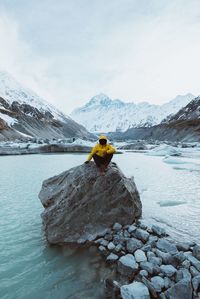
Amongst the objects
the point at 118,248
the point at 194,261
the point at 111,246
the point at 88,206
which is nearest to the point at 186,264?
the point at 194,261

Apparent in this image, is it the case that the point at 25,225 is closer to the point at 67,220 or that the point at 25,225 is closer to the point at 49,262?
the point at 67,220

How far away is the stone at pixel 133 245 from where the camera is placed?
7.39 meters

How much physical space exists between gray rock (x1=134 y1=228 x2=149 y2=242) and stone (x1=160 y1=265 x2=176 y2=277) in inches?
60.9

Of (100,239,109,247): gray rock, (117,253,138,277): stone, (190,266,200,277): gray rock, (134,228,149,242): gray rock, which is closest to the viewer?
(190,266,200,277): gray rock

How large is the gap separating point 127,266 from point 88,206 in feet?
9.25

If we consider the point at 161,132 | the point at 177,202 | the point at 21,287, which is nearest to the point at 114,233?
the point at 21,287

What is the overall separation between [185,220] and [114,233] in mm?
3274

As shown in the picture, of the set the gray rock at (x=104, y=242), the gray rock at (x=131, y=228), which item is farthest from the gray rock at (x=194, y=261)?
the gray rock at (x=104, y=242)

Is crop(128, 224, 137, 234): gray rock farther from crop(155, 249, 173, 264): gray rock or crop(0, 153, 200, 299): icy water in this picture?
crop(155, 249, 173, 264): gray rock

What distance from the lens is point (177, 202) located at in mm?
12797

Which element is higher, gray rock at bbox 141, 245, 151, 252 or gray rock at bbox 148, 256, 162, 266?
gray rock at bbox 141, 245, 151, 252

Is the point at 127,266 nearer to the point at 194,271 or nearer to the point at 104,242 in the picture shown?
the point at 194,271

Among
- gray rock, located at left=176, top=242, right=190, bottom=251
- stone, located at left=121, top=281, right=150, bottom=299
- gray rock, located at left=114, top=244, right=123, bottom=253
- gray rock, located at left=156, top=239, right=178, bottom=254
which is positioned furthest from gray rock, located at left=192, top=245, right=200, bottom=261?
gray rock, located at left=114, top=244, right=123, bottom=253

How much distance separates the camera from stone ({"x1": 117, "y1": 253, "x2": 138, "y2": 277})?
638 centimetres
